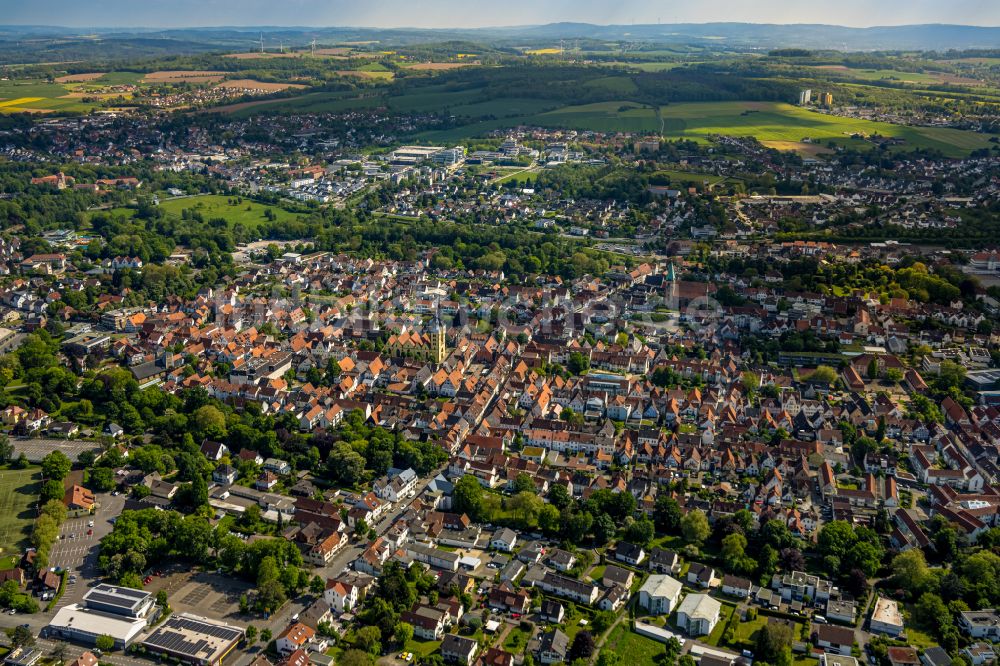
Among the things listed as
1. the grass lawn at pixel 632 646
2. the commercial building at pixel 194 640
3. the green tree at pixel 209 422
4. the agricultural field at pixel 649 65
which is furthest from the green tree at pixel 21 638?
the agricultural field at pixel 649 65

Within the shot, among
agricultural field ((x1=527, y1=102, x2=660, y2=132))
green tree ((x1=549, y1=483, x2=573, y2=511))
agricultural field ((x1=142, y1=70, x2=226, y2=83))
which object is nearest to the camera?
green tree ((x1=549, y1=483, x2=573, y2=511))

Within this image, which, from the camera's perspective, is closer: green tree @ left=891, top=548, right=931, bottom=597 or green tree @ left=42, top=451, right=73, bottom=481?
green tree @ left=891, top=548, right=931, bottom=597

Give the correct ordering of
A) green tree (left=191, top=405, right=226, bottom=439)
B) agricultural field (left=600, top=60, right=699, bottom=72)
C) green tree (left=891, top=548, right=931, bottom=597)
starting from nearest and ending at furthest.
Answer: green tree (left=891, top=548, right=931, bottom=597) < green tree (left=191, top=405, right=226, bottom=439) < agricultural field (left=600, top=60, right=699, bottom=72)

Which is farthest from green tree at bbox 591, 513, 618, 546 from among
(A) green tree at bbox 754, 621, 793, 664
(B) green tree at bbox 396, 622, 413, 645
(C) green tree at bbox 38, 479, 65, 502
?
(C) green tree at bbox 38, 479, 65, 502

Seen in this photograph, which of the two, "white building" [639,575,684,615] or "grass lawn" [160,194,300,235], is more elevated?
"grass lawn" [160,194,300,235]

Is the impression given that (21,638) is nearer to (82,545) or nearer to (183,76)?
(82,545)

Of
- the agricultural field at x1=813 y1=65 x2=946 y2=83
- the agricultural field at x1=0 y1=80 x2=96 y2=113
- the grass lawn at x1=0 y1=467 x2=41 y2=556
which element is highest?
the agricultural field at x1=813 y1=65 x2=946 y2=83

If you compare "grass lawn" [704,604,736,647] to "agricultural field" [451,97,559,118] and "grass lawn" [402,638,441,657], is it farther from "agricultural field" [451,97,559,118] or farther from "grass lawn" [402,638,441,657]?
"agricultural field" [451,97,559,118]

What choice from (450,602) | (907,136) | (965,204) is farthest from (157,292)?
(907,136)

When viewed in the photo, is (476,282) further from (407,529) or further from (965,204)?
(965,204)

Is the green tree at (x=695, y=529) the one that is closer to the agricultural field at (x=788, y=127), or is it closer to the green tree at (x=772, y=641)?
the green tree at (x=772, y=641)
